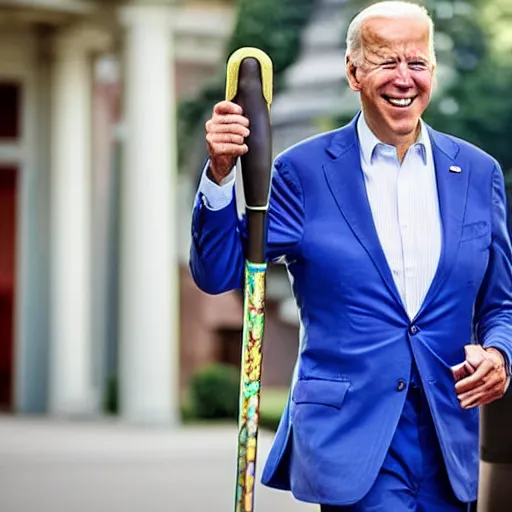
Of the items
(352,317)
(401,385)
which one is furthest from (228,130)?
(401,385)

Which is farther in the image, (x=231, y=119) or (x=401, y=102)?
(x=401, y=102)

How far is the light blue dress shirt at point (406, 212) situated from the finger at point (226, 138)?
0.43 m

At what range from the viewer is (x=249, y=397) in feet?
9.50

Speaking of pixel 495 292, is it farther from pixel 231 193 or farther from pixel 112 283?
pixel 112 283

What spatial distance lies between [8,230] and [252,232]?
18926 millimetres

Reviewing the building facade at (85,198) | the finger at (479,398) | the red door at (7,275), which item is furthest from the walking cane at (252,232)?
the red door at (7,275)

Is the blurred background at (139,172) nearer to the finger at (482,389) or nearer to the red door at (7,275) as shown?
the red door at (7,275)

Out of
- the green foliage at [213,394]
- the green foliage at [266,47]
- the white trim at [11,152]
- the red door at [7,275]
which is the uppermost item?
the green foliage at [266,47]

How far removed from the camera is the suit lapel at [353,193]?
3.18m

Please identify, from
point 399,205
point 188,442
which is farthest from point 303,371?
point 188,442

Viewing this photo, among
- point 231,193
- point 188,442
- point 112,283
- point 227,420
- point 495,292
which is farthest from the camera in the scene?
point 112,283

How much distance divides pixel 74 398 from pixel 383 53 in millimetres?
17901

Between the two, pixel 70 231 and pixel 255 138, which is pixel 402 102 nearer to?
pixel 255 138

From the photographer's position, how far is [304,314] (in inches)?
128
